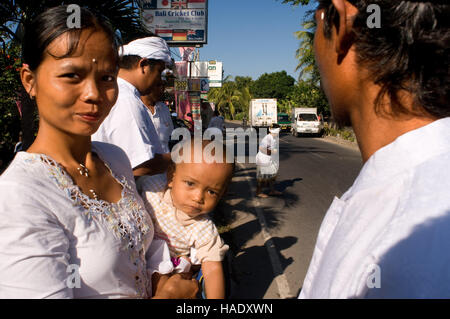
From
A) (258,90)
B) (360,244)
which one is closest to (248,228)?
(360,244)

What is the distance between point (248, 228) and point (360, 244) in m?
5.47

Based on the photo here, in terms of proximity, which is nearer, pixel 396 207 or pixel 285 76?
pixel 396 207

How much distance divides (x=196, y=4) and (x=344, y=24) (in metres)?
13.8

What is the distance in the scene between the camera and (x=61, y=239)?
106cm

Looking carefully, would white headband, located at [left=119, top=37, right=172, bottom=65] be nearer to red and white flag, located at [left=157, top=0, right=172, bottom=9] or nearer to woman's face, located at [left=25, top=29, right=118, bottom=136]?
woman's face, located at [left=25, top=29, right=118, bottom=136]

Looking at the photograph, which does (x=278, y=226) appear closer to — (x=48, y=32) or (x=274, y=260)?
(x=274, y=260)

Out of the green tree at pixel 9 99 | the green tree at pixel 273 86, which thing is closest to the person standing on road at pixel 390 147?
the green tree at pixel 9 99

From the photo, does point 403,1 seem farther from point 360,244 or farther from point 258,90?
point 258,90

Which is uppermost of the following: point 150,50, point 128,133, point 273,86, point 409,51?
point 273,86

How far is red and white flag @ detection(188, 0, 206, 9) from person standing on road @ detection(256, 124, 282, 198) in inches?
287

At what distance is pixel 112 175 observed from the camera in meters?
1.56

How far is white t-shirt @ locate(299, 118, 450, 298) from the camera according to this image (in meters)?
0.64

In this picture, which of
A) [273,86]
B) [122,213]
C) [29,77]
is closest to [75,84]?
[29,77]
